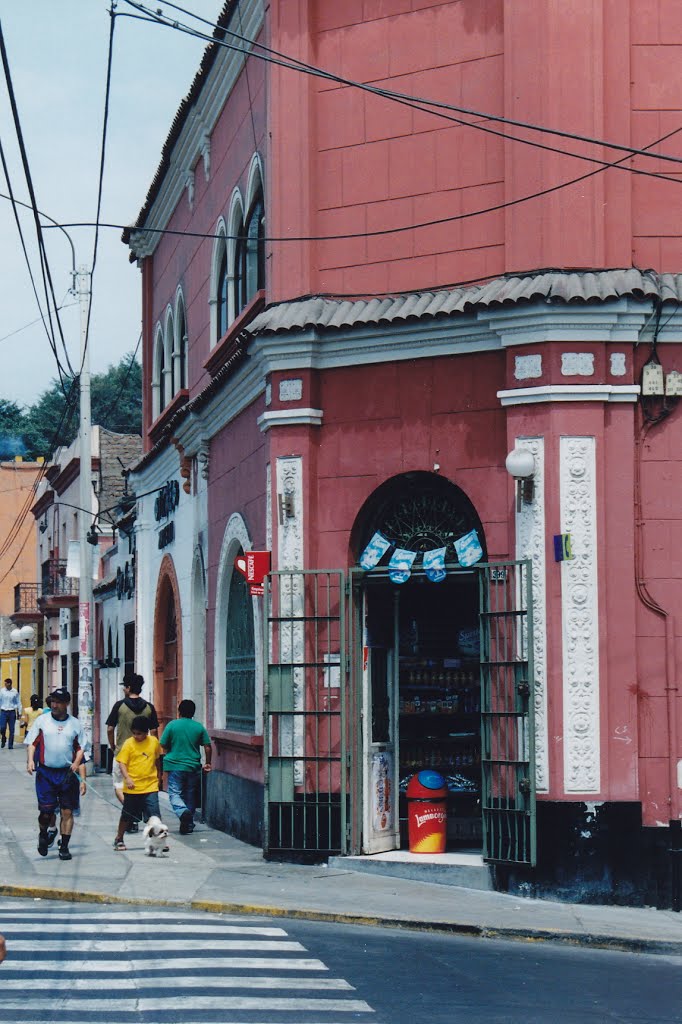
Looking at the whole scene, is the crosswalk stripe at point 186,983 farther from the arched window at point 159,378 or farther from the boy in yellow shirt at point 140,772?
the arched window at point 159,378

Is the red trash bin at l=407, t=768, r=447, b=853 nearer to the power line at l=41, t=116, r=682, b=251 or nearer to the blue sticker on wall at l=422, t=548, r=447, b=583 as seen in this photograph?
the blue sticker on wall at l=422, t=548, r=447, b=583

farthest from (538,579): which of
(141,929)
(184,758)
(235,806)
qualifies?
(184,758)

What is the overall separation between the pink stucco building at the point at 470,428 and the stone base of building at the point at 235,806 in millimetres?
117

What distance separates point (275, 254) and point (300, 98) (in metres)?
1.57

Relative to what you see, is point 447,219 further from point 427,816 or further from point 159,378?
point 159,378

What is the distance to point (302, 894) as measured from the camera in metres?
12.8

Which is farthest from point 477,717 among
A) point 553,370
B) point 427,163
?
point 427,163

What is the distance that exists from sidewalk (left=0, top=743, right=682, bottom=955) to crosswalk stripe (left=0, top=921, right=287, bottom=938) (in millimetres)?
839

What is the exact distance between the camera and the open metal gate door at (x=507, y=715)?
42.2ft

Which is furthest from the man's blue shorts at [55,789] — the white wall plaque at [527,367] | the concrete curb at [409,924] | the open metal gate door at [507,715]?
the white wall plaque at [527,367]

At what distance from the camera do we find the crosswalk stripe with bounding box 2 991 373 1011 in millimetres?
8211

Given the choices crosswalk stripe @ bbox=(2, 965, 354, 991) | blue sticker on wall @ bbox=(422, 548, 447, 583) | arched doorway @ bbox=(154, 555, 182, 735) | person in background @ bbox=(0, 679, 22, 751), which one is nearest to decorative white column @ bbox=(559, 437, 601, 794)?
blue sticker on wall @ bbox=(422, 548, 447, 583)

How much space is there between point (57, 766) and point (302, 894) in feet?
12.8

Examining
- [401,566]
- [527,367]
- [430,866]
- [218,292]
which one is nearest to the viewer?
[527,367]
